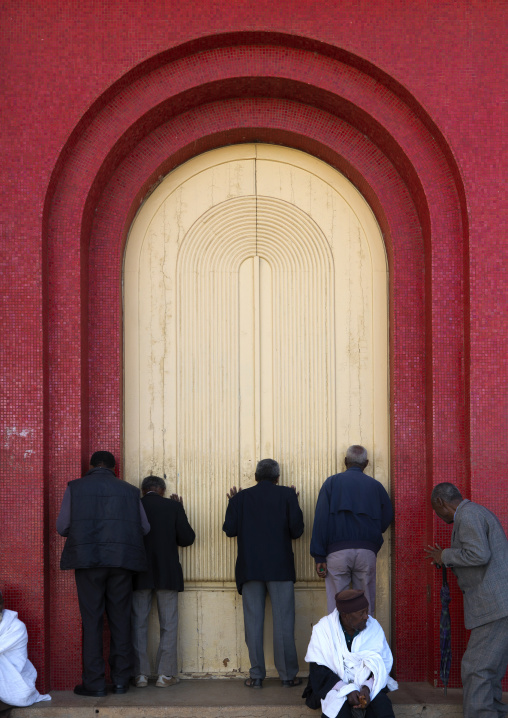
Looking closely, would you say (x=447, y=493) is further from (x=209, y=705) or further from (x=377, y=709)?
(x=209, y=705)

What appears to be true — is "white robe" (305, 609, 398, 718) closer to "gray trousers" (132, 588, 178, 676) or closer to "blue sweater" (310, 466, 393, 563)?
"blue sweater" (310, 466, 393, 563)

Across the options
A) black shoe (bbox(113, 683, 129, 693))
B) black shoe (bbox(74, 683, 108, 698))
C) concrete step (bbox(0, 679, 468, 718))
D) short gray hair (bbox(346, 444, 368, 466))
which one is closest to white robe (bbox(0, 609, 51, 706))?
concrete step (bbox(0, 679, 468, 718))

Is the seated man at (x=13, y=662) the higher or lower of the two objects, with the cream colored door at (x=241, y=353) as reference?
lower

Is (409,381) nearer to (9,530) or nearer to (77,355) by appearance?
(77,355)

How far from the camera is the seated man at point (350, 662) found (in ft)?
16.1

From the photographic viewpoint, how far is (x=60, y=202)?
6270 mm

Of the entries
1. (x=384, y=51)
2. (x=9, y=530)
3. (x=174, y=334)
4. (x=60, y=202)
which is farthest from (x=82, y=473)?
(x=384, y=51)

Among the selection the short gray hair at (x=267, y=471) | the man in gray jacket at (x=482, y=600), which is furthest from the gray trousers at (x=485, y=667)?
the short gray hair at (x=267, y=471)

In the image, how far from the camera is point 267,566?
20.4 feet

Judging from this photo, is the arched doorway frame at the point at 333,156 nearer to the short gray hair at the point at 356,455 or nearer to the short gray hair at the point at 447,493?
the short gray hair at the point at 356,455

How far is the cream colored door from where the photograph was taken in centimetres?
663

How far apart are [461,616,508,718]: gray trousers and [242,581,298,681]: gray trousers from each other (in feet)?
4.51

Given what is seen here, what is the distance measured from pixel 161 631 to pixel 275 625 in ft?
2.89

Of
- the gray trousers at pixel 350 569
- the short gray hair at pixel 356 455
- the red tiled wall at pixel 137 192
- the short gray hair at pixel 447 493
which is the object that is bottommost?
the gray trousers at pixel 350 569
